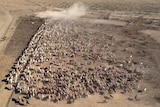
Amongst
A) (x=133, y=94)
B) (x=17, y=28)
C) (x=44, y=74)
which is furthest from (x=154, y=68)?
(x=17, y=28)

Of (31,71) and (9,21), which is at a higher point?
(9,21)

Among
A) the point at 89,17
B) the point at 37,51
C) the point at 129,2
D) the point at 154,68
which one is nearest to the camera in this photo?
the point at 154,68

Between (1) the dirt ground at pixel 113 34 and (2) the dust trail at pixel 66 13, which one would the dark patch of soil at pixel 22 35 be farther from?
(2) the dust trail at pixel 66 13

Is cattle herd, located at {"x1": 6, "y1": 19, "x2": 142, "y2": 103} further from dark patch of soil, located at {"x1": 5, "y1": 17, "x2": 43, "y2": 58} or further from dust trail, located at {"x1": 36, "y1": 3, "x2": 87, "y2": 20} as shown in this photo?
dust trail, located at {"x1": 36, "y1": 3, "x2": 87, "y2": 20}

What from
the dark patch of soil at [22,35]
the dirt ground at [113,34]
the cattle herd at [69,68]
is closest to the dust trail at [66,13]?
the dirt ground at [113,34]

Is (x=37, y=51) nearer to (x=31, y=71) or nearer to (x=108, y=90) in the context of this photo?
(x=31, y=71)

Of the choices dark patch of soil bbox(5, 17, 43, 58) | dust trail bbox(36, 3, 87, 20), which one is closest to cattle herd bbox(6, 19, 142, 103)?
dark patch of soil bbox(5, 17, 43, 58)
